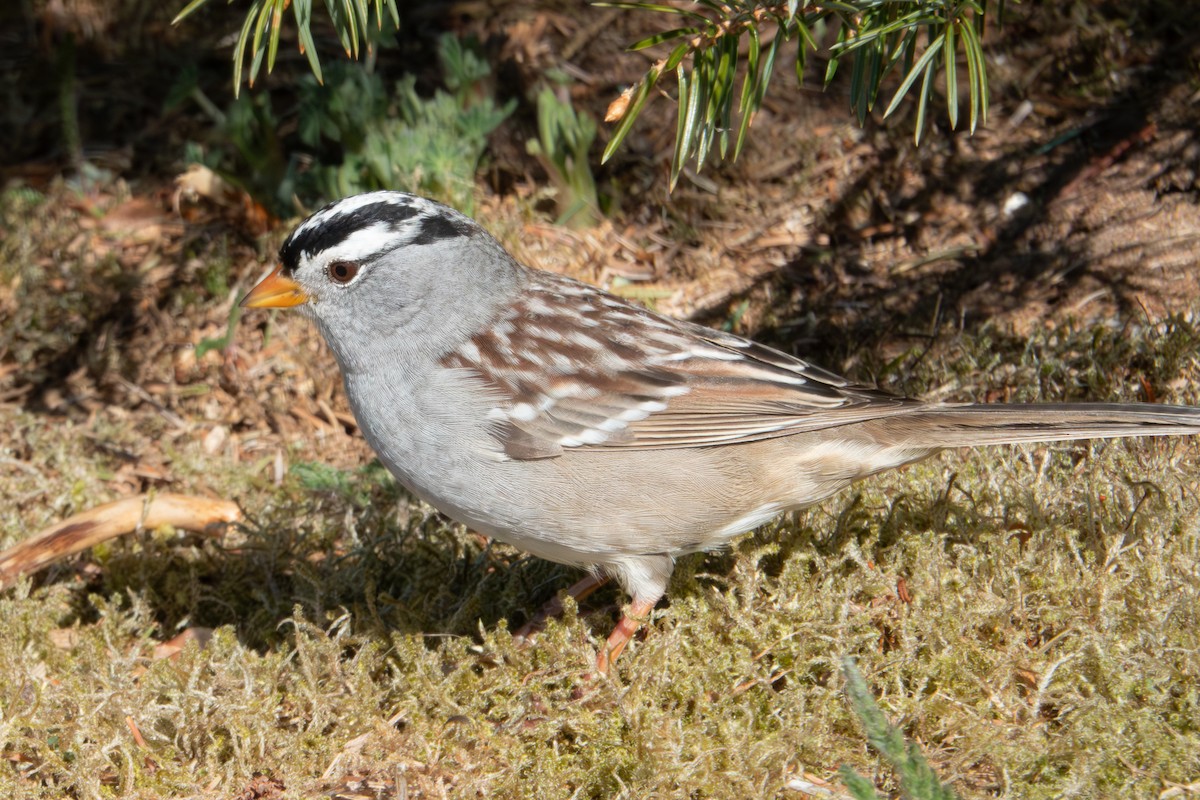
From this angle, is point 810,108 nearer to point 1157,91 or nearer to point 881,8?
point 1157,91

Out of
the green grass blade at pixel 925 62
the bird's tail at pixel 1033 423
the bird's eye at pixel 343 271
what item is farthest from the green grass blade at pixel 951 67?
the bird's eye at pixel 343 271

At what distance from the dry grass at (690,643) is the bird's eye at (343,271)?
3.51 ft

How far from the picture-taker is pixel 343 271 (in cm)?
391

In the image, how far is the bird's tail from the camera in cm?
340

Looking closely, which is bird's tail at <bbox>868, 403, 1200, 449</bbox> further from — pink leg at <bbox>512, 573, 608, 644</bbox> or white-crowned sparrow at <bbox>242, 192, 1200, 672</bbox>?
pink leg at <bbox>512, 573, 608, 644</bbox>

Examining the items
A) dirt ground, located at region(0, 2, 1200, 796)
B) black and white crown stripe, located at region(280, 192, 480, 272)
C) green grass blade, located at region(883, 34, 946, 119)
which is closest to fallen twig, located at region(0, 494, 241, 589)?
dirt ground, located at region(0, 2, 1200, 796)

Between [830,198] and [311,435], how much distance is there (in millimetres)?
2742

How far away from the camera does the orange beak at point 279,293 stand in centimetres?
396

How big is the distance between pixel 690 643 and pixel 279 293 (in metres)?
1.72

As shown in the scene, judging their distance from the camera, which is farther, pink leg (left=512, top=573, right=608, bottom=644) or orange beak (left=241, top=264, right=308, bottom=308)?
pink leg (left=512, top=573, right=608, bottom=644)

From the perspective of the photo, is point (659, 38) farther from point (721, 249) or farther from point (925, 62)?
point (721, 249)

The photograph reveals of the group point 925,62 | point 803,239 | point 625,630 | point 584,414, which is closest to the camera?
point 925,62

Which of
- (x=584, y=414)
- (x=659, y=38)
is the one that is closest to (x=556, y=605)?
(x=584, y=414)

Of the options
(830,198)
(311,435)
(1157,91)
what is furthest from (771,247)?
(311,435)
